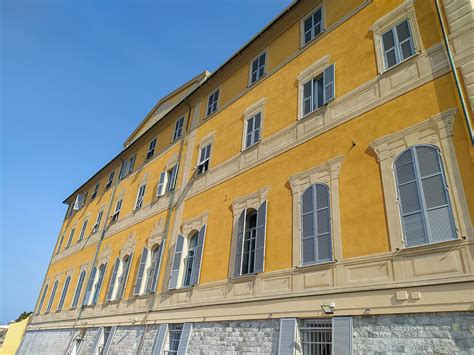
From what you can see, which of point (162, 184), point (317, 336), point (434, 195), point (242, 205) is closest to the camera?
point (434, 195)

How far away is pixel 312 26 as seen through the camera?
10891 mm

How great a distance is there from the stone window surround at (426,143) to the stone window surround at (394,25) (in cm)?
174

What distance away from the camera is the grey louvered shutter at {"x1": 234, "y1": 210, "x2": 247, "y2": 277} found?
9420mm

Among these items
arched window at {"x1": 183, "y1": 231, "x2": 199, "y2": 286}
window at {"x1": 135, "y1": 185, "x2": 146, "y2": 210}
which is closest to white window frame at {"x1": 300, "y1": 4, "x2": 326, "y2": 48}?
arched window at {"x1": 183, "y1": 231, "x2": 199, "y2": 286}

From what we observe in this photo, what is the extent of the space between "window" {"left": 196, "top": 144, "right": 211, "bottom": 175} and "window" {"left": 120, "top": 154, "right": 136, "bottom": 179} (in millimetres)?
7541

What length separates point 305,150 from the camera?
8984 mm

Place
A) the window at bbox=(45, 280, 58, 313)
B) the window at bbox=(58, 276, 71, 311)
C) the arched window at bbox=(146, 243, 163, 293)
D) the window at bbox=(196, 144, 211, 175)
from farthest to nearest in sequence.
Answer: the window at bbox=(45, 280, 58, 313), the window at bbox=(58, 276, 71, 311), the window at bbox=(196, 144, 211, 175), the arched window at bbox=(146, 243, 163, 293)

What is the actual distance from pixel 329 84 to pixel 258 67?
4.21 meters

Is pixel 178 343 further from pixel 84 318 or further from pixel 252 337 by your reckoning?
pixel 84 318

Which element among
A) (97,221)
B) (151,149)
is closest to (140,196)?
(151,149)

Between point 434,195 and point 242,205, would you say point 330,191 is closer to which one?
point 434,195

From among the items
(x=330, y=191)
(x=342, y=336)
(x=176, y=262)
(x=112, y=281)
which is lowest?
(x=342, y=336)

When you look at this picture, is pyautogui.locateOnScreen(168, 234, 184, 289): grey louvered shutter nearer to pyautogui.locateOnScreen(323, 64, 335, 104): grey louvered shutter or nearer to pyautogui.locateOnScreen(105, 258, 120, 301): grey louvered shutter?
pyautogui.locateOnScreen(105, 258, 120, 301): grey louvered shutter

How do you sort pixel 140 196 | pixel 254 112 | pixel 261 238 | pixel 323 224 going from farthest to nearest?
pixel 140 196 < pixel 254 112 < pixel 261 238 < pixel 323 224
